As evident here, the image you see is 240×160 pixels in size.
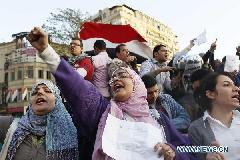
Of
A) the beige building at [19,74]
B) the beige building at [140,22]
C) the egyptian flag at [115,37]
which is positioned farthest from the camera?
the beige building at [140,22]

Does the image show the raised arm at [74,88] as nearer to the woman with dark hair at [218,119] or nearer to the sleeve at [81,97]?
the sleeve at [81,97]

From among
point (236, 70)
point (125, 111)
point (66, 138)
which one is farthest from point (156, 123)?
point (236, 70)

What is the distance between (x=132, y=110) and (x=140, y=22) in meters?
62.2

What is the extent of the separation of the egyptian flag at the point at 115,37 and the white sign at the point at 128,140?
5.42 meters

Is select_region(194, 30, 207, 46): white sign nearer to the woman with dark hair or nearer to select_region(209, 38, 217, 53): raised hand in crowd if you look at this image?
select_region(209, 38, 217, 53): raised hand in crowd

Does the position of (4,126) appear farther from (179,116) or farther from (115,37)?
(115,37)

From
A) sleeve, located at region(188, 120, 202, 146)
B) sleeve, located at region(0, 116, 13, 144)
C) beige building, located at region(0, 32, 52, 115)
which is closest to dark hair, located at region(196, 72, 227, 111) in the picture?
sleeve, located at region(188, 120, 202, 146)

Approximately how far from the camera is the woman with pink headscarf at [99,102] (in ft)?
8.38

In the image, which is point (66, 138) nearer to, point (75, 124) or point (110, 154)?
point (75, 124)

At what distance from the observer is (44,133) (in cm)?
307

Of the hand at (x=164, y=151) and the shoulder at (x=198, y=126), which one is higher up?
the shoulder at (x=198, y=126)

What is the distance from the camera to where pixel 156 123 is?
112 inches

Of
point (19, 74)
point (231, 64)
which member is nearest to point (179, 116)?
point (231, 64)

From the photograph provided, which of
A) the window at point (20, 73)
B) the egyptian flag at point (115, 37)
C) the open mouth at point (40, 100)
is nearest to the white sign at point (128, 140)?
the open mouth at point (40, 100)
